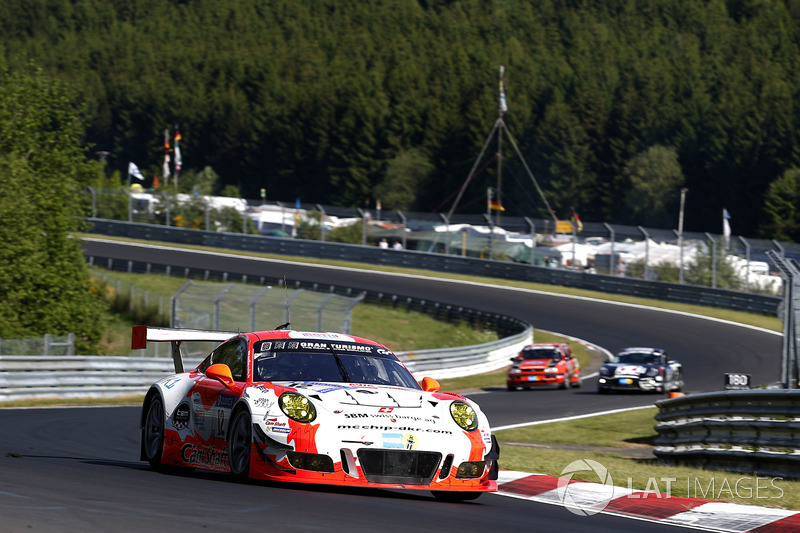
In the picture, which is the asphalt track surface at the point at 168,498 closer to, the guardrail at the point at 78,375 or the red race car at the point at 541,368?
the guardrail at the point at 78,375

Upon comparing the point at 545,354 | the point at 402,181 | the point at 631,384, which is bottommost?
the point at 631,384

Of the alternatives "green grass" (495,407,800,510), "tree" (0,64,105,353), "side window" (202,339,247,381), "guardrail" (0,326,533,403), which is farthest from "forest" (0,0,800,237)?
"side window" (202,339,247,381)

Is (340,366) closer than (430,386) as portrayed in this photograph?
No

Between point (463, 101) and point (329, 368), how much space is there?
123 meters

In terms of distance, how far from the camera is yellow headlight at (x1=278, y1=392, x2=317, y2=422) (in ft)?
26.2

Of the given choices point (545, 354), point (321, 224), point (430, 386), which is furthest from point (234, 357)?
point (321, 224)

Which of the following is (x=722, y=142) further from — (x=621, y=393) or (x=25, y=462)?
(x=25, y=462)

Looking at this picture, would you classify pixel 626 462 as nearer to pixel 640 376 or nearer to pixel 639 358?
pixel 640 376

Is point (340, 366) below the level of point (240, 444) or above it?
above

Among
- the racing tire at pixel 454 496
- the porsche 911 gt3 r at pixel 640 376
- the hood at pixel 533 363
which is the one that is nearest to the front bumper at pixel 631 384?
the porsche 911 gt3 r at pixel 640 376

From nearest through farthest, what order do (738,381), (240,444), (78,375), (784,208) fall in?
1. (240,444)
2. (738,381)
3. (78,375)
4. (784,208)

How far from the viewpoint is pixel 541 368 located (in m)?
28.5

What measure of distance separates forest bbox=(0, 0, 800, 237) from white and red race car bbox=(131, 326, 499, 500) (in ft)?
266

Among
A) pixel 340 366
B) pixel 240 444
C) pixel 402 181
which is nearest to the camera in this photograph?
pixel 240 444
